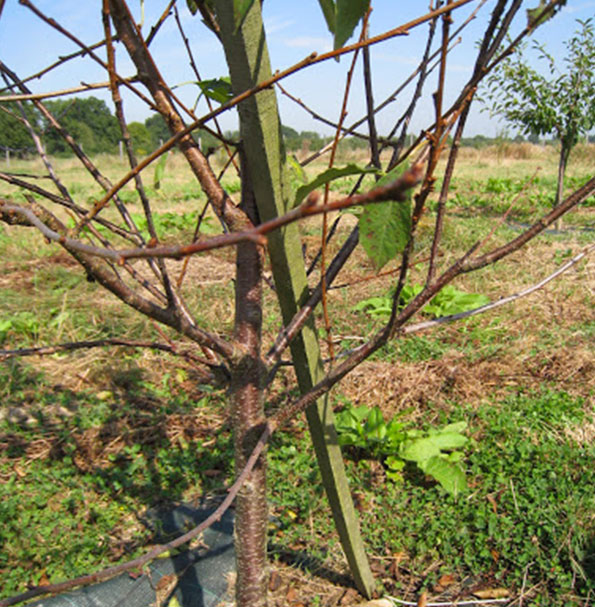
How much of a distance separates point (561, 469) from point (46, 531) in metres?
2.25

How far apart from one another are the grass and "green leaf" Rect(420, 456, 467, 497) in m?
0.06

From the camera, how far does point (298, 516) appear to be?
2270mm

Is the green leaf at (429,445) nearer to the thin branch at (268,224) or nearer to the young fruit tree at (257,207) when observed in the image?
the young fruit tree at (257,207)

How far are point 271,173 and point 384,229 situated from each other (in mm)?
305

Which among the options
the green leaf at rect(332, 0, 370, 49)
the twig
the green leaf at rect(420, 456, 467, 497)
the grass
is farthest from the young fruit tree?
the green leaf at rect(420, 456, 467, 497)

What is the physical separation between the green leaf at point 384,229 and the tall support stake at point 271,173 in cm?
27

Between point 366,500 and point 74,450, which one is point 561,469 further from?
point 74,450

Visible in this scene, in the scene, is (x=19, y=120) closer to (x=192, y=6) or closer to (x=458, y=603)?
(x=192, y=6)

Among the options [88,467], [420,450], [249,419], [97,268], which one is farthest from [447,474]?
[97,268]

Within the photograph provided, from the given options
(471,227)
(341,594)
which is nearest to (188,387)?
(341,594)

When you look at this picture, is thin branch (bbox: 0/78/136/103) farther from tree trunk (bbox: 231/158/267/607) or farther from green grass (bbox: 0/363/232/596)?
green grass (bbox: 0/363/232/596)

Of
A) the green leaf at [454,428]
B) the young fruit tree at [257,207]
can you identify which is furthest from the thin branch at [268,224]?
the green leaf at [454,428]

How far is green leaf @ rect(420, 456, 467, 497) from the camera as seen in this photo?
2.26 m

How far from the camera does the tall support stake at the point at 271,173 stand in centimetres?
75
